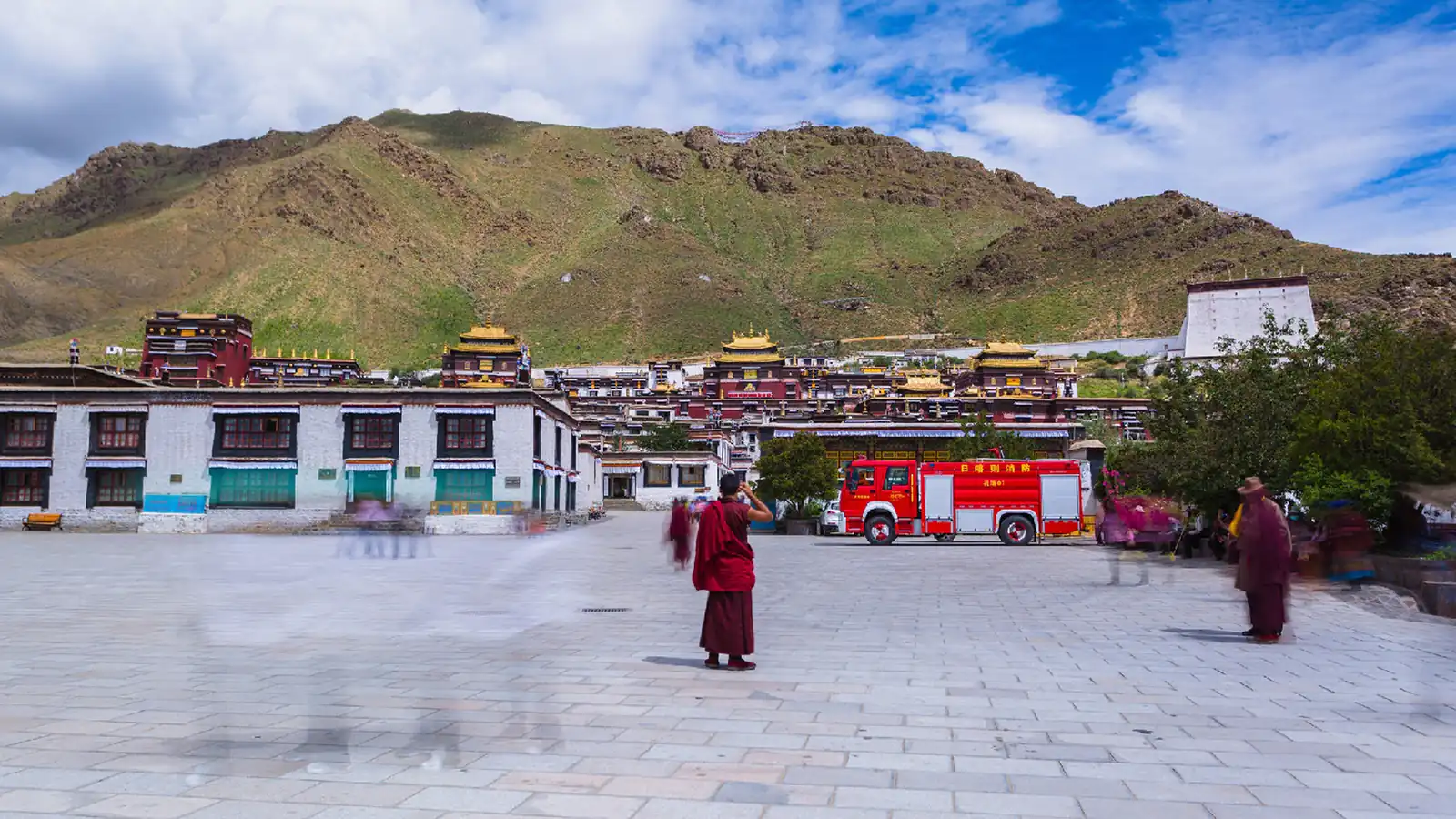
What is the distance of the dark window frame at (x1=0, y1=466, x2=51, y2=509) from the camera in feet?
127

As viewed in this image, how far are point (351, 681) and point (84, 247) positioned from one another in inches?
7037

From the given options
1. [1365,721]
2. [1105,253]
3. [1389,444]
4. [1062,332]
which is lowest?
[1365,721]

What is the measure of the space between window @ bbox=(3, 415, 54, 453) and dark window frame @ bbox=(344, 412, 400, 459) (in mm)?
10644

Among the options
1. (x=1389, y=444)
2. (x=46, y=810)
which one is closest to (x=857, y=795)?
(x=46, y=810)

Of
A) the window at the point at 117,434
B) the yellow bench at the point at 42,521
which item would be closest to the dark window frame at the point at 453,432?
the window at the point at 117,434

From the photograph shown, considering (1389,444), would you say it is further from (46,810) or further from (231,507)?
(231,507)

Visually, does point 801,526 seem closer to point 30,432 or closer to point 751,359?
point 30,432

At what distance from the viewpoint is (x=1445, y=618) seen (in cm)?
1232

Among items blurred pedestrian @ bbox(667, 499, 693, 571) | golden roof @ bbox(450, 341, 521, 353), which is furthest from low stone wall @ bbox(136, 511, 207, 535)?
golden roof @ bbox(450, 341, 521, 353)

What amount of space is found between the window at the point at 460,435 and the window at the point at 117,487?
11168 millimetres

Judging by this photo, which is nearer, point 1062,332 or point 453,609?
point 453,609

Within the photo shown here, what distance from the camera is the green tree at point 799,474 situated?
133ft

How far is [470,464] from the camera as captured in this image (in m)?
→ 38.9

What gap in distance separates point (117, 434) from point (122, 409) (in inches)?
37.0
